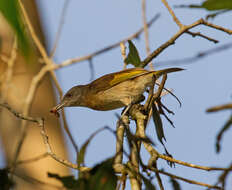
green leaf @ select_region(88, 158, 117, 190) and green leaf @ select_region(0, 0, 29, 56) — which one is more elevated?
green leaf @ select_region(0, 0, 29, 56)

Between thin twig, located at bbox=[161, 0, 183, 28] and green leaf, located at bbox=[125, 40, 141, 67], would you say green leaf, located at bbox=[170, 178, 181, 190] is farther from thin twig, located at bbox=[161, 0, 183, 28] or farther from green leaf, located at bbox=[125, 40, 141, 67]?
green leaf, located at bbox=[125, 40, 141, 67]

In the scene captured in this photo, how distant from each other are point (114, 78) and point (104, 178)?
303cm

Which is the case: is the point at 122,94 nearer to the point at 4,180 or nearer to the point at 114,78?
the point at 114,78

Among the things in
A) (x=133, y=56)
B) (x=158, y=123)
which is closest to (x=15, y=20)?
(x=158, y=123)

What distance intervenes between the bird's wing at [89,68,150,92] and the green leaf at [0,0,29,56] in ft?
10.1

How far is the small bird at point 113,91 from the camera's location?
4.64 metres

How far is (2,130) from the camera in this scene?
6.54m

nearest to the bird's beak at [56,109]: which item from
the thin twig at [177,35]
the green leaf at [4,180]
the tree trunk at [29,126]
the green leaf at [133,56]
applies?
the tree trunk at [29,126]

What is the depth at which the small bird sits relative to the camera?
Answer: 464 centimetres

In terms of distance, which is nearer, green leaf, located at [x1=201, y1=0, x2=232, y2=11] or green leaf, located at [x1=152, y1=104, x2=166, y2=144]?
green leaf, located at [x1=201, y1=0, x2=232, y2=11]

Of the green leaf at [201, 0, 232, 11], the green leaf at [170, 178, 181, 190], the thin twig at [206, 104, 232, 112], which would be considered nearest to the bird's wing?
the green leaf at [170, 178, 181, 190]

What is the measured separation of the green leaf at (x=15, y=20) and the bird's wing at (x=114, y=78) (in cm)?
306

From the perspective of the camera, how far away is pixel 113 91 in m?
5.06

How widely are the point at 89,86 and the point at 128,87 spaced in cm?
90
